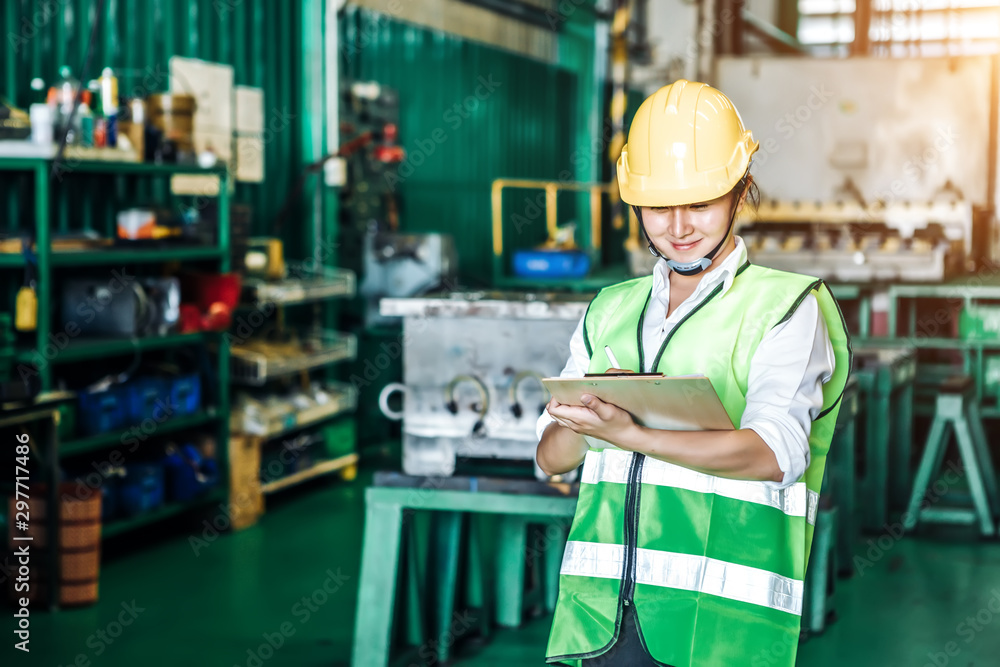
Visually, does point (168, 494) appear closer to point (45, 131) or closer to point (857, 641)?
point (45, 131)

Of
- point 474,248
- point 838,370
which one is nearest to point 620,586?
point 838,370

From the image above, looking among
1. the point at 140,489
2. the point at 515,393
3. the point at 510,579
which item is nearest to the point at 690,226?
the point at 515,393

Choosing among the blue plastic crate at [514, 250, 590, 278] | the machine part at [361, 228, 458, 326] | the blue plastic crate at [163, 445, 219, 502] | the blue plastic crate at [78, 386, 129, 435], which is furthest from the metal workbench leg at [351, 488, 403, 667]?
the blue plastic crate at [514, 250, 590, 278]

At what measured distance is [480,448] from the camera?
10.2ft

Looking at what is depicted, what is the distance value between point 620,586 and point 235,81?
15.3ft

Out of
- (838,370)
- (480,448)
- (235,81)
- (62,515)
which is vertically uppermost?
(235,81)

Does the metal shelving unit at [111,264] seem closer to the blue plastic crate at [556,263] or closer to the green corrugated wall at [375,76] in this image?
the green corrugated wall at [375,76]

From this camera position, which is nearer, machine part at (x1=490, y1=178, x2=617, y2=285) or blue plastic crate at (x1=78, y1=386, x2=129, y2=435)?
blue plastic crate at (x1=78, y1=386, x2=129, y2=435)

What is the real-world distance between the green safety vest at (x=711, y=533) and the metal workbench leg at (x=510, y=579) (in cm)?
197

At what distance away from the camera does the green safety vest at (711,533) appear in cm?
167

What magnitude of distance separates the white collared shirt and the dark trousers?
0.32 meters

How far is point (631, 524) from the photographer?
174cm

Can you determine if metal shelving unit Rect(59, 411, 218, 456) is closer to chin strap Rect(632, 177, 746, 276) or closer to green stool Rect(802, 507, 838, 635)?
green stool Rect(802, 507, 838, 635)

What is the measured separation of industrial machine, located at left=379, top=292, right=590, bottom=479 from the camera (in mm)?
3072
